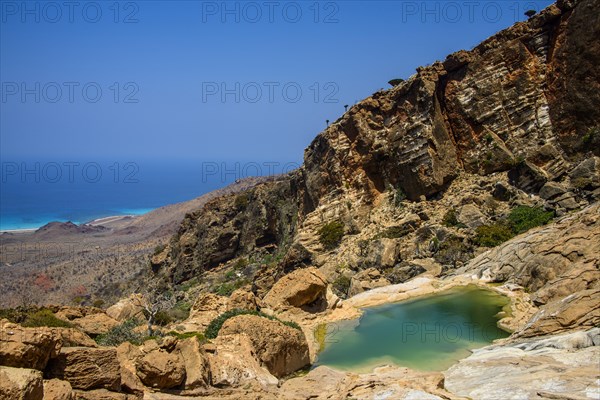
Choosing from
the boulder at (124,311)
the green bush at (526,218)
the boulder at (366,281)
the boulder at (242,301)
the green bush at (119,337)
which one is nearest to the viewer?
the green bush at (119,337)

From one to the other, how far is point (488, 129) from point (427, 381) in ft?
91.7

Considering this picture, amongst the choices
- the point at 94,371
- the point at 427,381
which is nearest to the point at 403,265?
the point at 427,381

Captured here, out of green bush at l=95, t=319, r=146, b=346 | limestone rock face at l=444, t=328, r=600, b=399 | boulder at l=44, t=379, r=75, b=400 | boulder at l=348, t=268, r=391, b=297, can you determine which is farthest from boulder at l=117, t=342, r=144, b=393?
boulder at l=348, t=268, r=391, b=297

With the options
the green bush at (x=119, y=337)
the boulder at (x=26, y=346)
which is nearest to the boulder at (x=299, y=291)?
the green bush at (x=119, y=337)

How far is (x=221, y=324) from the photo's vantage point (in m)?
19.1

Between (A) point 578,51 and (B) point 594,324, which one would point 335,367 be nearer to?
(B) point 594,324

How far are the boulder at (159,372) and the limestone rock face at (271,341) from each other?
3.48 metres

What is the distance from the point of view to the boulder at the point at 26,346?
1028cm

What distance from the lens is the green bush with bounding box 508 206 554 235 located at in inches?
1230

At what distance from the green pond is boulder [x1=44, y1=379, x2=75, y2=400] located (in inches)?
384

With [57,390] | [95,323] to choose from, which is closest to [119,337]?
[95,323]

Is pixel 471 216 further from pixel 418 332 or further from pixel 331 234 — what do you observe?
pixel 418 332

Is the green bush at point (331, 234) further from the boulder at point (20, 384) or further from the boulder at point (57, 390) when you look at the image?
the boulder at point (20, 384)

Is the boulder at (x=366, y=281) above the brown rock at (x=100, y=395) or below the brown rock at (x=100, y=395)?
above
